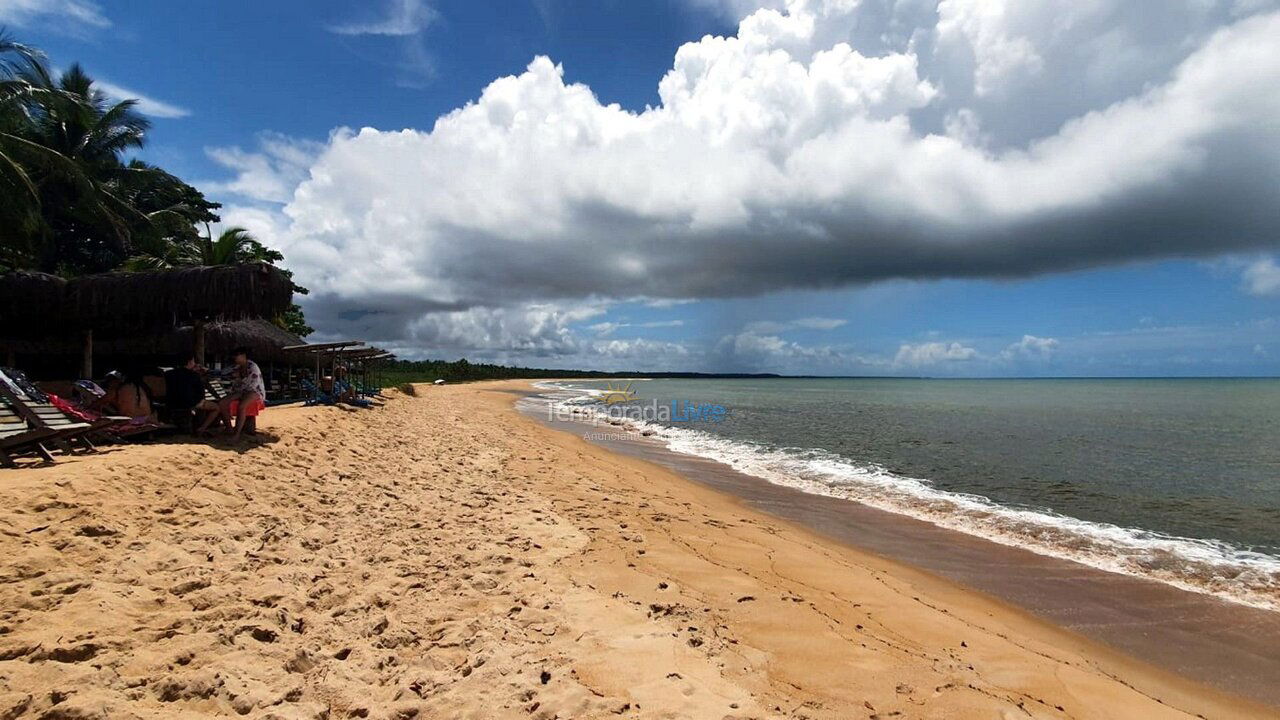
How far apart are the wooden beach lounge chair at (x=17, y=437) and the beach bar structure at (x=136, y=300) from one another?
3856 millimetres

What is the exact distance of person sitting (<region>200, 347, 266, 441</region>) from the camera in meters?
8.07

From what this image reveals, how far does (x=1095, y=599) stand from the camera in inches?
239

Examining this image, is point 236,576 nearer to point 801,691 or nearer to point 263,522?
point 263,522

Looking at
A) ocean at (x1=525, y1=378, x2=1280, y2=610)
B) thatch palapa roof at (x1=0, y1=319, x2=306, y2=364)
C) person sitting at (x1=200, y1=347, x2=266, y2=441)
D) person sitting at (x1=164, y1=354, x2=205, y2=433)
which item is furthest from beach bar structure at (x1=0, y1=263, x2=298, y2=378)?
ocean at (x1=525, y1=378, x2=1280, y2=610)

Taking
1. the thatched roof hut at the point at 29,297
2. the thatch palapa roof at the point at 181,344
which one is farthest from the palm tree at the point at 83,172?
the thatched roof hut at the point at 29,297

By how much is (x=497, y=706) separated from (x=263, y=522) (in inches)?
150

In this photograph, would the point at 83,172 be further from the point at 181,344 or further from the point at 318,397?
the point at 318,397

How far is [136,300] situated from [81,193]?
1439 centimetres

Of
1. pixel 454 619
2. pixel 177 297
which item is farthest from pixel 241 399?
pixel 454 619

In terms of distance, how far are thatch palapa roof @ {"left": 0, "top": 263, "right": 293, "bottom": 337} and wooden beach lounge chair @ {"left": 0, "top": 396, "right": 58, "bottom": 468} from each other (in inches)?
159

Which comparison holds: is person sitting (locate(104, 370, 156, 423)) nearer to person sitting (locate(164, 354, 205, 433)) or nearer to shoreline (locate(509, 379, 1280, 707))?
person sitting (locate(164, 354, 205, 433))

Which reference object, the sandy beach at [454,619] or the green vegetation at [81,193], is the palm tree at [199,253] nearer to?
the green vegetation at [81,193]

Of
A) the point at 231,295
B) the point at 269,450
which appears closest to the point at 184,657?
the point at 269,450

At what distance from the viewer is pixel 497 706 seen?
9.85 ft
